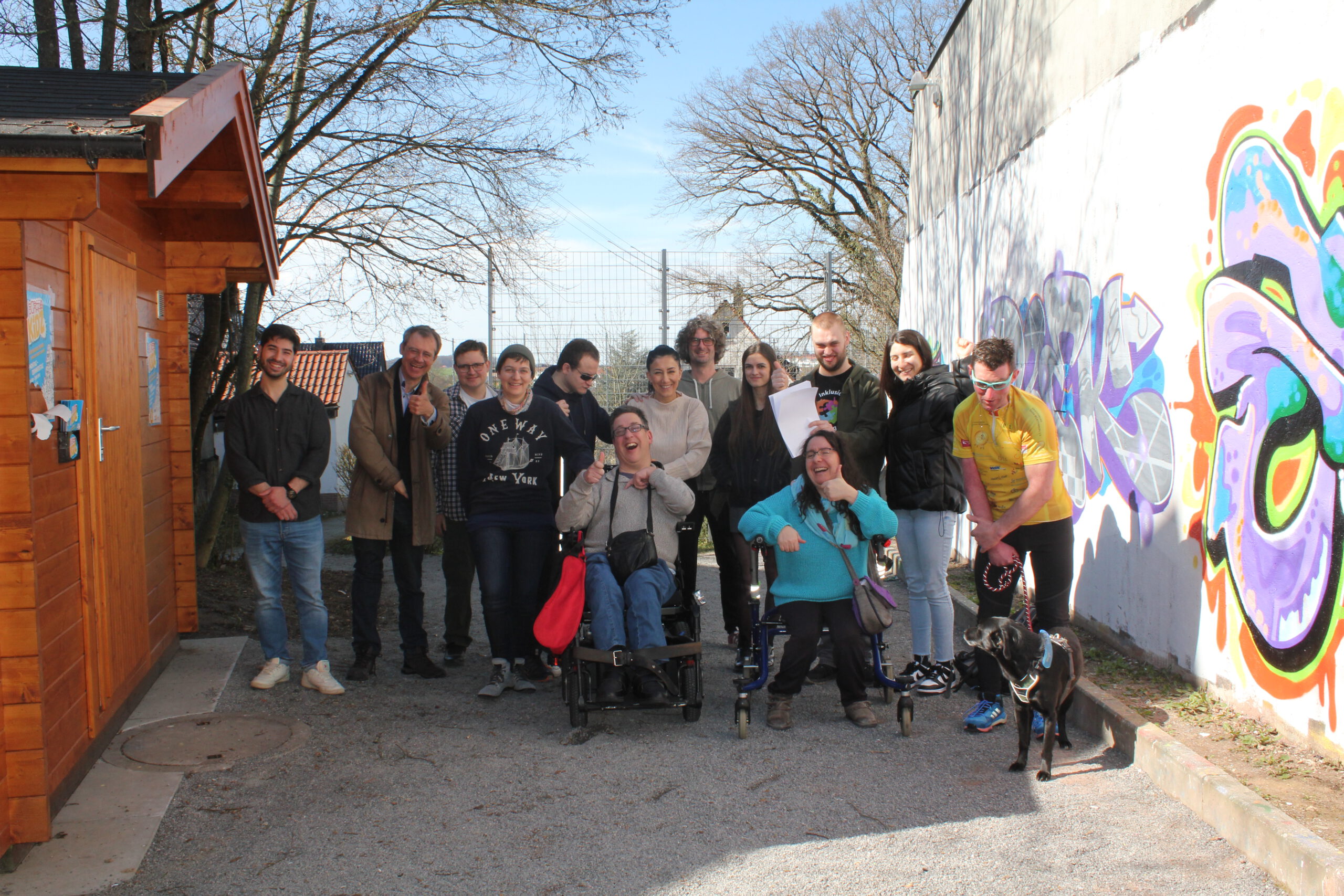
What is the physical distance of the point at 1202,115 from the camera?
468 cm

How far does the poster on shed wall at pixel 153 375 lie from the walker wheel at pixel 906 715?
4.34 m

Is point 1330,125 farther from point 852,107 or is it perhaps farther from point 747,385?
point 852,107

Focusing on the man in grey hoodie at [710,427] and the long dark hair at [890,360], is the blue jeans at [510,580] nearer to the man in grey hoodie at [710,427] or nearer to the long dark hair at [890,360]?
the man in grey hoodie at [710,427]

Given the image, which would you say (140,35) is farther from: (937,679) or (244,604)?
(937,679)

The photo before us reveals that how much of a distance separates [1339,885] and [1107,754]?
1487 millimetres

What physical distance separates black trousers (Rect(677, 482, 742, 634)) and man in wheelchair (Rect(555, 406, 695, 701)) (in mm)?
472

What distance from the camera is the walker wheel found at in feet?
15.1

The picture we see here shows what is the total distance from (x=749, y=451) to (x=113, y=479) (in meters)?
3.22

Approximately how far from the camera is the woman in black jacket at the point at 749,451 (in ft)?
18.4

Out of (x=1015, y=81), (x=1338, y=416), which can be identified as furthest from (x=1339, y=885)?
(x=1015, y=81)

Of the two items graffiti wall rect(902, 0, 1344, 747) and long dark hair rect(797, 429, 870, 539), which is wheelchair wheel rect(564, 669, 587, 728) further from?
graffiti wall rect(902, 0, 1344, 747)

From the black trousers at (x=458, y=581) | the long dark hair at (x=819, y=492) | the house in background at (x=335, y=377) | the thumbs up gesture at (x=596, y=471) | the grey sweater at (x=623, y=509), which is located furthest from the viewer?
the house in background at (x=335, y=377)

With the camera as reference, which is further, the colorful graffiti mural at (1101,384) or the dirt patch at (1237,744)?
the colorful graffiti mural at (1101,384)

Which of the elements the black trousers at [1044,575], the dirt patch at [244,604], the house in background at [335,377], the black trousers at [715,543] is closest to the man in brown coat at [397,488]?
the dirt patch at [244,604]
